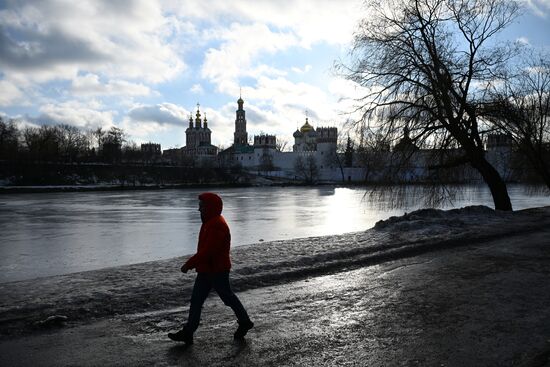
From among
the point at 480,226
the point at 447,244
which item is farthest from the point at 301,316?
the point at 480,226

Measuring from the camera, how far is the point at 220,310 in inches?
244

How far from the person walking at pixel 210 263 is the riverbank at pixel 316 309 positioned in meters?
0.20

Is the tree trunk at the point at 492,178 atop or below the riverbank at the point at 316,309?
atop

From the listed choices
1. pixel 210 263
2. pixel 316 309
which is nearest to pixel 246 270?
pixel 316 309

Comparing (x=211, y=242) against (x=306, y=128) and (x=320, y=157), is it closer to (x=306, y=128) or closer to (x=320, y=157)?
(x=320, y=157)

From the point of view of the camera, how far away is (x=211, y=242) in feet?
16.1

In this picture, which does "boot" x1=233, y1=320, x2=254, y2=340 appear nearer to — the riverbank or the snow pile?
the riverbank

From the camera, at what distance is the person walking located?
4906 millimetres

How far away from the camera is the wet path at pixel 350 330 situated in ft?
14.9

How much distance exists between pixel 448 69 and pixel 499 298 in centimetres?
1252

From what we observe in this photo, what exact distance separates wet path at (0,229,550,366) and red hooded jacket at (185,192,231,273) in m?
0.80

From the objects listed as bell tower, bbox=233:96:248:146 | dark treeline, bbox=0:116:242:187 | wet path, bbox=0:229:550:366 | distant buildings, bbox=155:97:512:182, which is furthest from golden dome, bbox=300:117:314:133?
wet path, bbox=0:229:550:366

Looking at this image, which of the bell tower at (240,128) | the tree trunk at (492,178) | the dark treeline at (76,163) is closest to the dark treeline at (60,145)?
the dark treeline at (76,163)

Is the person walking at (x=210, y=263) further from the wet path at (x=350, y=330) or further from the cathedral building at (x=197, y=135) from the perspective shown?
the cathedral building at (x=197, y=135)
